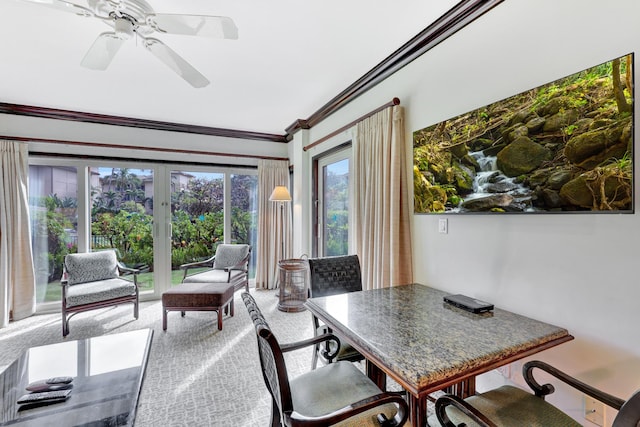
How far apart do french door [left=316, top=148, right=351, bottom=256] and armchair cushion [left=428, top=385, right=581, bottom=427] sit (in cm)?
220

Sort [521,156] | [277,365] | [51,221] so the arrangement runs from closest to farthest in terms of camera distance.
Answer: [277,365] < [521,156] < [51,221]

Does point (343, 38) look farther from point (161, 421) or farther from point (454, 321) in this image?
point (161, 421)

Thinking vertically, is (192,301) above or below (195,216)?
below

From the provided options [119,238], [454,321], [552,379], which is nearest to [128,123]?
[119,238]

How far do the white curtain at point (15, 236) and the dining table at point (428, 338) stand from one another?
3.92 metres

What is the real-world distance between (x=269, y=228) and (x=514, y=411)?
403 centimetres

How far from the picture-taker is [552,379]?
1489mm

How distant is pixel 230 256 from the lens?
425 centimetres

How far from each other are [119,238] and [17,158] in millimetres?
1424

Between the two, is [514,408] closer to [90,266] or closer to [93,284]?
[93,284]

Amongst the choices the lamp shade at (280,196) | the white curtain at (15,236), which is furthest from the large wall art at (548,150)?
the white curtain at (15,236)

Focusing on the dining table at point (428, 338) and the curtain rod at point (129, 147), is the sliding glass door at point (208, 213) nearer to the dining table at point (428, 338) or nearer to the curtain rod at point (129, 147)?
the curtain rod at point (129, 147)

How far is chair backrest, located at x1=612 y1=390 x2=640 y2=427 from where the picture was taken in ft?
2.45

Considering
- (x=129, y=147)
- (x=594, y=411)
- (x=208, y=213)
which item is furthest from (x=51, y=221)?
(x=594, y=411)
